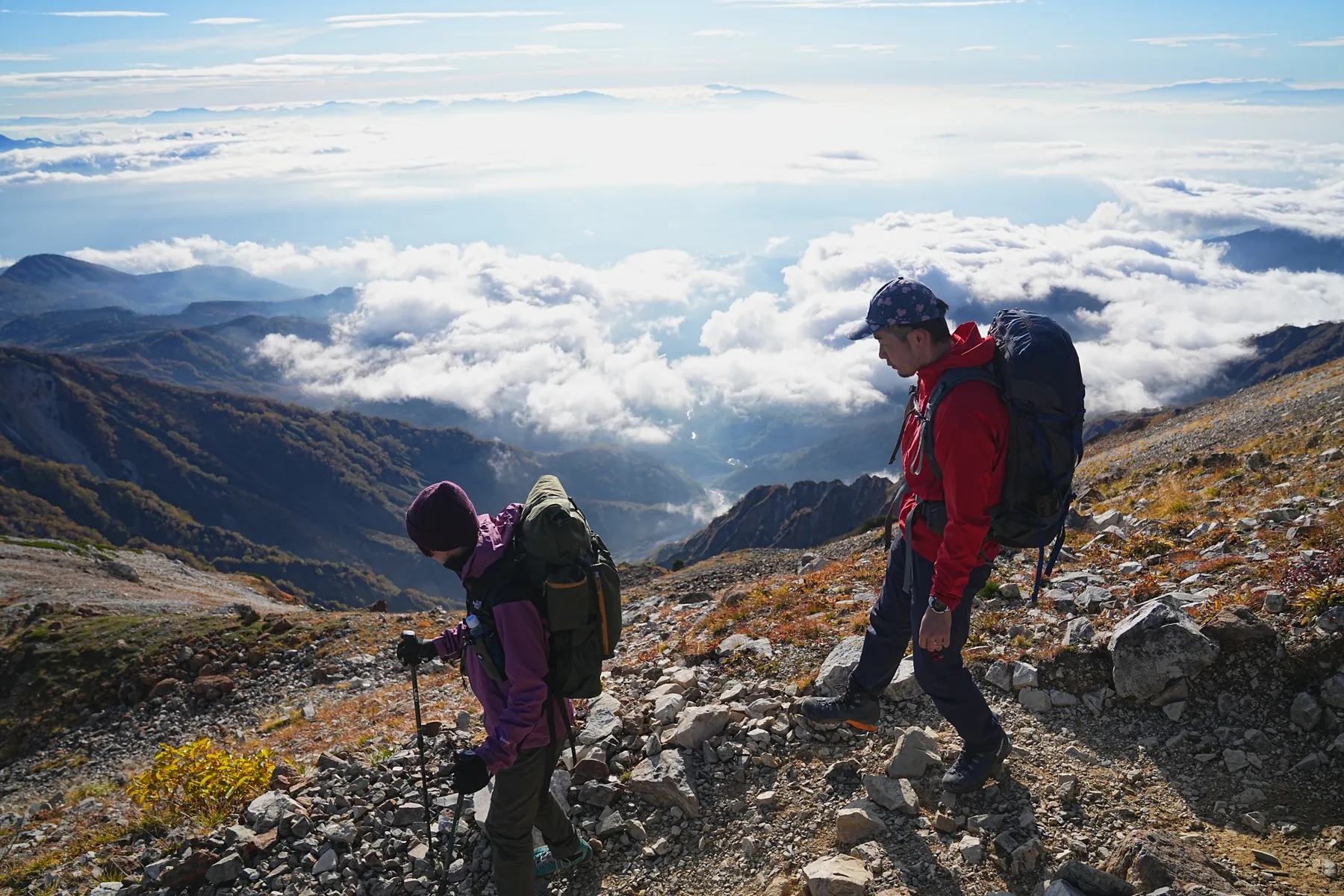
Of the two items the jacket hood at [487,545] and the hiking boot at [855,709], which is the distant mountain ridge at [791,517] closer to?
the hiking boot at [855,709]

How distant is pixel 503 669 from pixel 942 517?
3312 millimetres

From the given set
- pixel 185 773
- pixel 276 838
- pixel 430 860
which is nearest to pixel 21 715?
pixel 185 773

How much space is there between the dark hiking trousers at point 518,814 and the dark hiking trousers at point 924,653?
2793 mm

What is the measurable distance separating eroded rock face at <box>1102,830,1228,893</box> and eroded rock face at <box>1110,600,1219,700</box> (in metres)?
2.02

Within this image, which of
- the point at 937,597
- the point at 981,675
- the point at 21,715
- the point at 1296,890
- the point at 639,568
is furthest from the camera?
the point at 639,568

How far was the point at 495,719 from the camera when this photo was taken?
16.7 ft

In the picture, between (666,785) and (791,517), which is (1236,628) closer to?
(666,785)

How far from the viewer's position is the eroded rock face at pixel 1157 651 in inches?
258

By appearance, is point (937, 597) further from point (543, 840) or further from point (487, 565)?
point (543, 840)

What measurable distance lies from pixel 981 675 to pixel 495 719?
17.7ft

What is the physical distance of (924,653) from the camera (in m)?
5.49

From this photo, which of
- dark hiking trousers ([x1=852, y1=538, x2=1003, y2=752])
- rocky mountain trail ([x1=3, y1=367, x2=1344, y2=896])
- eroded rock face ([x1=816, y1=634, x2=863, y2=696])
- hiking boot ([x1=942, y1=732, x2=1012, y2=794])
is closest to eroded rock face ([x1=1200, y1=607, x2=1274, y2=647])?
rocky mountain trail ([x1=3, y1=367, x2=1344, y2=896])

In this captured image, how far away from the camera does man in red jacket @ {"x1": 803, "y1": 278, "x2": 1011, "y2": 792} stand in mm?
4742

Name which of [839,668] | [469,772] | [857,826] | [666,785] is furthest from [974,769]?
A: [469,772]
